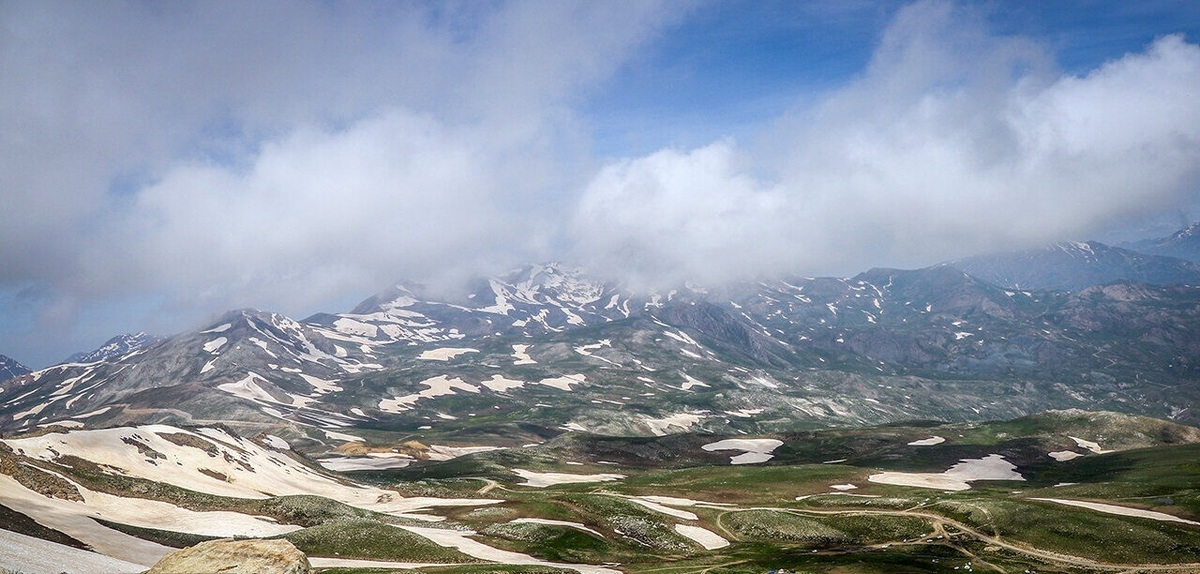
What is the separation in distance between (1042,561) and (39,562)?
91186 millimetres

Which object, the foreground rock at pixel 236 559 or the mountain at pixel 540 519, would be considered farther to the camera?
the mountain at pixel 540 519

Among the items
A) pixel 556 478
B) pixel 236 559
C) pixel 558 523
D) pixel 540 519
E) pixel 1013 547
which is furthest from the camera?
pixel 556 478

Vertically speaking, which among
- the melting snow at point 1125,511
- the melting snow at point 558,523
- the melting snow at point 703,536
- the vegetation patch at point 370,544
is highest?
the vegetation patch at point 370,544

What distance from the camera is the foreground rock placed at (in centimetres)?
2969

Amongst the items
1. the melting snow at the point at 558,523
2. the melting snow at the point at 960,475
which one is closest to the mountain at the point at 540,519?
the melting snow at the point at 558,523

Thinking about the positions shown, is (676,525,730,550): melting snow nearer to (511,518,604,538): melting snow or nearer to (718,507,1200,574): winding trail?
(718,507,1200,574): winding trail

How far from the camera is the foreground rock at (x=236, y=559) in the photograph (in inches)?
1169

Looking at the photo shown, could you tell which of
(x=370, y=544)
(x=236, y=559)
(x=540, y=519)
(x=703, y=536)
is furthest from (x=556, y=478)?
(x=236, y=559)

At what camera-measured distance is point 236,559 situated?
30016 millimetres

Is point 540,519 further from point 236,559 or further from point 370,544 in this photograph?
point 236,559

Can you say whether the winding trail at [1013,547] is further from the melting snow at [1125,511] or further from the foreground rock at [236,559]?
the foreground rock at [236,559]

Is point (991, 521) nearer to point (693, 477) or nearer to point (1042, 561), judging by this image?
point (1042, 561)

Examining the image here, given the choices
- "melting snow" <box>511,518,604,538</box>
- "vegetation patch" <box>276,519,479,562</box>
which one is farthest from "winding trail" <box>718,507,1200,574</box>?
"vegetation patch" <box>276,519,479,562</box>

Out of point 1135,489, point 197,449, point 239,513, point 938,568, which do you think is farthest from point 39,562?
point 1135,489
